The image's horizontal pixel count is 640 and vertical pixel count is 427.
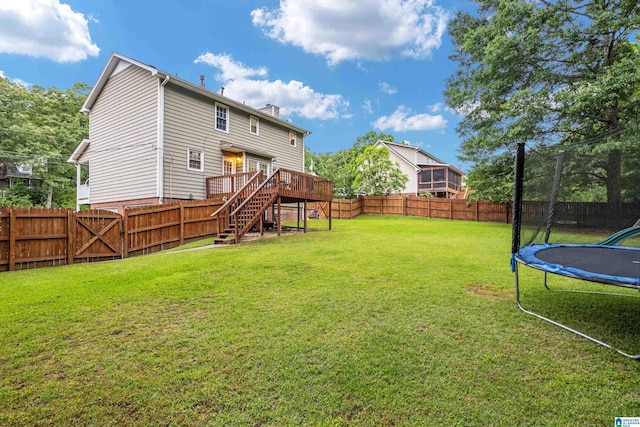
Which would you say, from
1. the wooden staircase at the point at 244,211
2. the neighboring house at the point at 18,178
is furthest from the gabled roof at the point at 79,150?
the neighboring house at the point at 18,178

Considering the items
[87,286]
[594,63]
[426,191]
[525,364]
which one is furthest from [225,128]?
[426,191]

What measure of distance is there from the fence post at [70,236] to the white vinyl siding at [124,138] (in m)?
5.01

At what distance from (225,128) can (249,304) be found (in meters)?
12.5

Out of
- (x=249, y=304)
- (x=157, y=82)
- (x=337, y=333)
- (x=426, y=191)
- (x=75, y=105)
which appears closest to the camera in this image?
(x=337, y=333)

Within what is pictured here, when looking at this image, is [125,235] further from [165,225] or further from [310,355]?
[310,355]

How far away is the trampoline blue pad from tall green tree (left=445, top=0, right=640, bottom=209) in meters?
9.58

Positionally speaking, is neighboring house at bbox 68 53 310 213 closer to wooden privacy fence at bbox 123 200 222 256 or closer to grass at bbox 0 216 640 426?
wooden privacy fence at bbox 123 200 222 256

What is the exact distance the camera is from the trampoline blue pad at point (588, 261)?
98.1 inches

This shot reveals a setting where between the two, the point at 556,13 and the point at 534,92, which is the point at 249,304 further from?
the point at 556,13

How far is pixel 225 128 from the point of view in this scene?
14211 millimetres

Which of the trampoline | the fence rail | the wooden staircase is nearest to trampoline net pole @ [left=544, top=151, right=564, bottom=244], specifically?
the trampoline

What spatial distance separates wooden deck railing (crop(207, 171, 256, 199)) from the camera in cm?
1230

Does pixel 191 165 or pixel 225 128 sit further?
pixel 225 128

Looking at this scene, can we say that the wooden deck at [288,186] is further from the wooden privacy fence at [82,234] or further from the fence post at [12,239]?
the fence post at [12,239]
